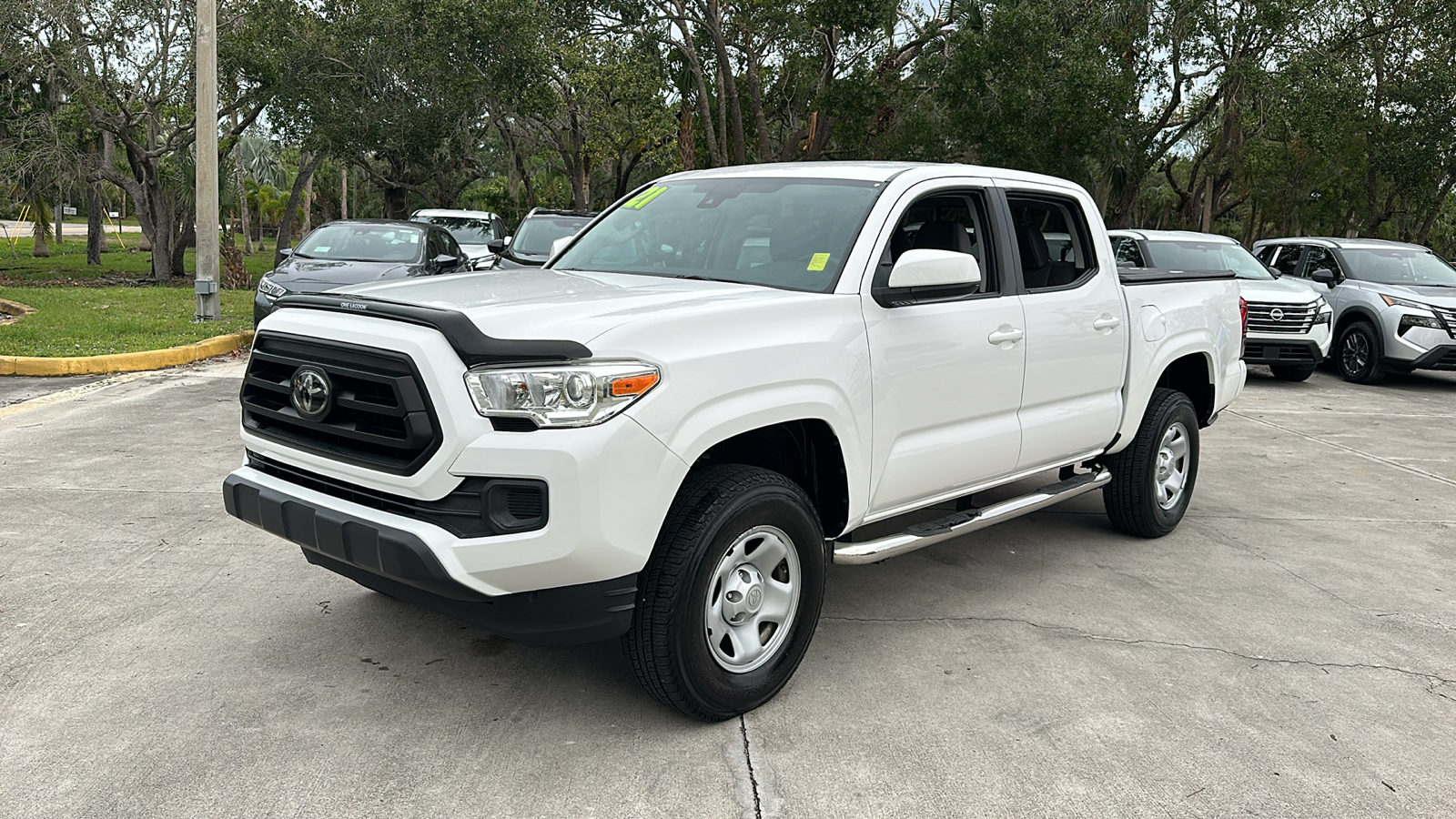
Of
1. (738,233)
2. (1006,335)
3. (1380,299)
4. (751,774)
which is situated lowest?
(751,774)

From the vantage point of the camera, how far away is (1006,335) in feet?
15.5

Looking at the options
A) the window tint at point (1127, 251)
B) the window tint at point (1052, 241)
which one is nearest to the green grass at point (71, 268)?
the window tint at point (1127, 251)

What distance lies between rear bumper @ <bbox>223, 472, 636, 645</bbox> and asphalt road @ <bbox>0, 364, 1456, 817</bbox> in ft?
1.44

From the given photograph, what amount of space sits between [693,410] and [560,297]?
0.70 metres

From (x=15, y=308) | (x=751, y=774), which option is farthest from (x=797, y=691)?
(x=15, y=308)

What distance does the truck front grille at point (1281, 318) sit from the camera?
1305cm

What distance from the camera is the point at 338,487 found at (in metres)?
3.56

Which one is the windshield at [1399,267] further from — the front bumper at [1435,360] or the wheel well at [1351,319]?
the front bumper at [1435,360]

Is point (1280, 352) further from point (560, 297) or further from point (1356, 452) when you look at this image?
point (560, 297)

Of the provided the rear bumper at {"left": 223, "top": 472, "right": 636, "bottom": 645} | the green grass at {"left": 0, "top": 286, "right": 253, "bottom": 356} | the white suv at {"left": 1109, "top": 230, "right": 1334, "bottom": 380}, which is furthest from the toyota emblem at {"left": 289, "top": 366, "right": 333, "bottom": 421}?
the white suv at {"left": 1109, "top": 230, "right": 1334, "bottom": 380}

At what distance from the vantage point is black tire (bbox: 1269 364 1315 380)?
13.7 m

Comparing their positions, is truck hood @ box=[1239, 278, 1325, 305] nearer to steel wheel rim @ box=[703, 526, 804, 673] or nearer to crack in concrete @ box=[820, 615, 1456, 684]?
crack in concrete @ box=[820, 615, 1456, 684]

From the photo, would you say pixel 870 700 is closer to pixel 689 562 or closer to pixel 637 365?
pixel 689 562

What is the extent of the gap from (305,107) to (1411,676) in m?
25.7
